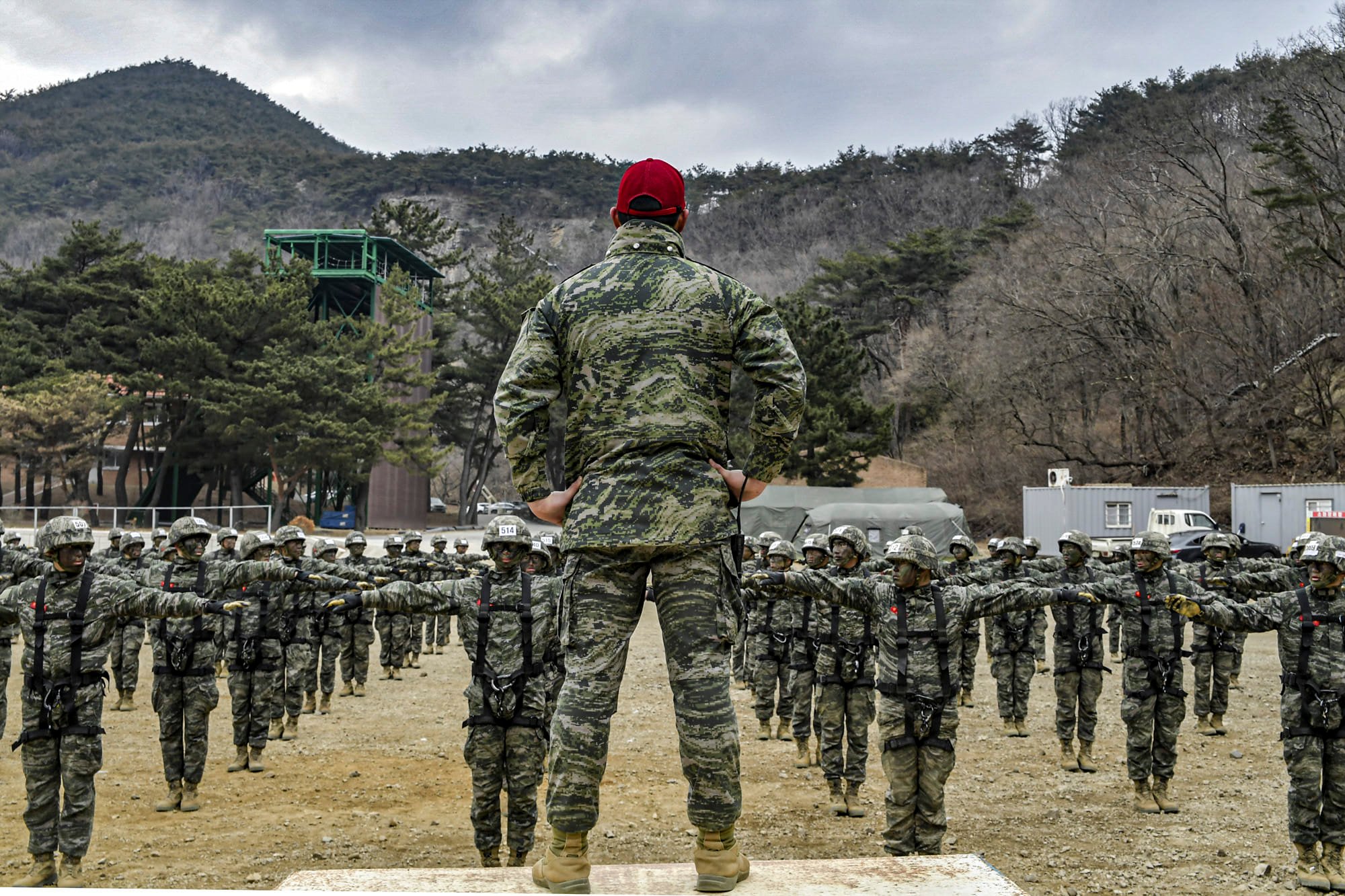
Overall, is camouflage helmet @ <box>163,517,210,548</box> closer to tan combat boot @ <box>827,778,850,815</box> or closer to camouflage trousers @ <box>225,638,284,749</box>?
camouflage trousers @ <box>225,638,284,749</box>

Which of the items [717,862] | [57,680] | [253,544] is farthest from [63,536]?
[717,862]

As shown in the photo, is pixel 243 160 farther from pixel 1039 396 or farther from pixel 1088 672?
pixel 1088 672

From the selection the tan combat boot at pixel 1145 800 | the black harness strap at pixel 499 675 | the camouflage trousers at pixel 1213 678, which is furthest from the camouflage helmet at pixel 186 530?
the camouflage trousers at pixel 1213 678

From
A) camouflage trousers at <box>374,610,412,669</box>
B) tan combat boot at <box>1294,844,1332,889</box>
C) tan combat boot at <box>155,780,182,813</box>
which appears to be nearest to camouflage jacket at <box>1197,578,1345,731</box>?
tan combat boot at <box>1294,844,1332,889</box>

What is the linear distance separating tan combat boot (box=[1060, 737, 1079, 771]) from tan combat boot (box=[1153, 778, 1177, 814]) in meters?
1.53

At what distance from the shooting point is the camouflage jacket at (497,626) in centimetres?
720

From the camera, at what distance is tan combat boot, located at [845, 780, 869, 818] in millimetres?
9297

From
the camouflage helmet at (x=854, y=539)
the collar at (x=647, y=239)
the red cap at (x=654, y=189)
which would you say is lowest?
the camouflage helmet at (x=854, y=539)

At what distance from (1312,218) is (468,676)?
38.7 meters

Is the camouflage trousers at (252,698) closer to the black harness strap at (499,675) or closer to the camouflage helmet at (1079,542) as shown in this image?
the black harness strap at (499,675)

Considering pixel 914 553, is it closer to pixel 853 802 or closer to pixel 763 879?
pixel 853 802

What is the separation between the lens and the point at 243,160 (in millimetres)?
144250

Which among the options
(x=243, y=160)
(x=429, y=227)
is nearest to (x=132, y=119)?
(x=243, y=160)

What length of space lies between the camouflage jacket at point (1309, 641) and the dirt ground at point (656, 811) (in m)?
1.31
